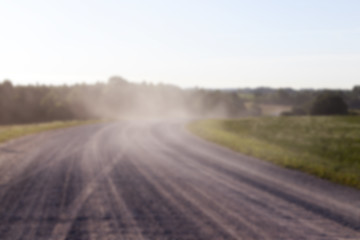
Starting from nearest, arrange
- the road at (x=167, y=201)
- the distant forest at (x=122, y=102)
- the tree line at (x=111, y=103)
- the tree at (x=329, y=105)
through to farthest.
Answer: the road at (x=167, y=201)
the tree at (x=329, y=105)
the distant forest at (x=122, y=102)
the tree line at (x=111, y=103)

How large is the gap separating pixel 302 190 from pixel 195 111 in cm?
7120

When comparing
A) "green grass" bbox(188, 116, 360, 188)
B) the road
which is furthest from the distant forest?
the road

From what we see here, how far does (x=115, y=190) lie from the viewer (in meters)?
7.74

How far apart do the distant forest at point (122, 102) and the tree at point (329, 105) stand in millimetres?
13283

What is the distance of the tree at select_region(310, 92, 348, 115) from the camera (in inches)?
1351

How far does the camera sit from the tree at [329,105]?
1351 inches

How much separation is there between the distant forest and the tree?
43.6ft

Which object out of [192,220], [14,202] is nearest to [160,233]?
[192,220]

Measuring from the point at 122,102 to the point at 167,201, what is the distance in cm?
6794

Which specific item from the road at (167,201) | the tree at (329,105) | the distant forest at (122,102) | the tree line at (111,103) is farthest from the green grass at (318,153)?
the tree line at (111,103)

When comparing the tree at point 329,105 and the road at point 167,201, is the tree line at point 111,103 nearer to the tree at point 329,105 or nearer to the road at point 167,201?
the tree at point 329,105

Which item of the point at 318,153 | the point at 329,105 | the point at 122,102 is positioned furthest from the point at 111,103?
the point at 318,153

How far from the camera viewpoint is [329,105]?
35.4 meters

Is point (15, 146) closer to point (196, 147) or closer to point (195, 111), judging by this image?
point (196, 147)
